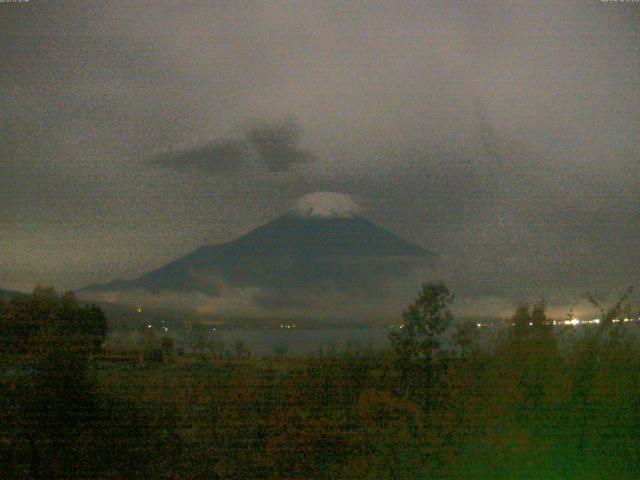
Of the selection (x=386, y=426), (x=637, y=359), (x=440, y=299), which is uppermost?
(x=440, y=299)

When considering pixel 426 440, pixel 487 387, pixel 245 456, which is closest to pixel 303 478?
pixel 245 456

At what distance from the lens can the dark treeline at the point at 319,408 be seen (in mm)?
4969

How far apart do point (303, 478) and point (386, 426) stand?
0.76 meters

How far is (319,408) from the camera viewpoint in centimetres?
570

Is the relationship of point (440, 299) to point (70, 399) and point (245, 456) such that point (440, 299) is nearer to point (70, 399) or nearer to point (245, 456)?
point (245, 456)

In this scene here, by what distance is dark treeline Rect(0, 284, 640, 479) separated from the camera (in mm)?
4969

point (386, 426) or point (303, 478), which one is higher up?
point (386, 426)

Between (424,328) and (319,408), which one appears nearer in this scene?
(319,408)

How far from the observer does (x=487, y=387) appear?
18.1ft

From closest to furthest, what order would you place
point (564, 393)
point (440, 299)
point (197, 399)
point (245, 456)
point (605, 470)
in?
point (605, 470), point (564, 393), point (245, 456), point (197, 399), point (440, 299)

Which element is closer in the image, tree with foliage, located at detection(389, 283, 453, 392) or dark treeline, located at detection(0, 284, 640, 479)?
dark treeline, located at detection(0, 284, 640, 479)

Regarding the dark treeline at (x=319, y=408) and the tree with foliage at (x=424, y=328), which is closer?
the dark treeline at (x=319, y=408)

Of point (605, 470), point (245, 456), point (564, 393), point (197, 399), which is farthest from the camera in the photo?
point (197, 399)

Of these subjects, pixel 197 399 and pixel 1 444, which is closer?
pixel 1 444
